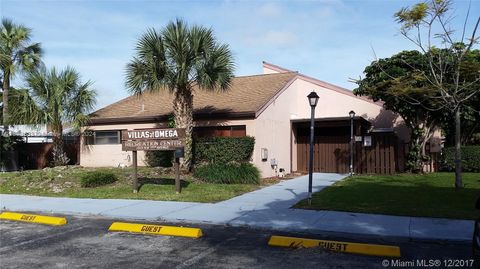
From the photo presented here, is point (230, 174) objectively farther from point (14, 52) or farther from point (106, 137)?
point (14, 52)

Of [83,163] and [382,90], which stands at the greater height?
[382,90]

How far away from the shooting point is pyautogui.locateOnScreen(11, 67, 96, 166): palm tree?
21531 mm

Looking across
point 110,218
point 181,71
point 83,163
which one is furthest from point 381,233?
point 83,163

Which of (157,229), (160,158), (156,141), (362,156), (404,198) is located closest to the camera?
(157,229)

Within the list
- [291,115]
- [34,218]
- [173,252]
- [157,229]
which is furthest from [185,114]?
[173,252]

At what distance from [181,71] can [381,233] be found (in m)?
10.4

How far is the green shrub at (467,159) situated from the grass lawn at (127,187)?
346 inches

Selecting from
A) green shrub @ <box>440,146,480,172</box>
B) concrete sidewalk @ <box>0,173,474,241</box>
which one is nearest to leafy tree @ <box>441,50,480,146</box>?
green shrub @ <box>440,146,480,172</box>

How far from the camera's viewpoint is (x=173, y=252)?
715 centimetres

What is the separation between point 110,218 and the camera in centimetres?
1037

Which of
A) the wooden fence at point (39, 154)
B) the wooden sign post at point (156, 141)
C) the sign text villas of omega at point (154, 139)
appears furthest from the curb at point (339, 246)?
the wooden fence at point (39, 154)

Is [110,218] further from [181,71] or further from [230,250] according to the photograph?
[181,71]

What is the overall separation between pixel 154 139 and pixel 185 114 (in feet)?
10.8

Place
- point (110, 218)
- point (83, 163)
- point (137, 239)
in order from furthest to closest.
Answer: point (83, 163) < point (110, 218) < point (137, 239)
